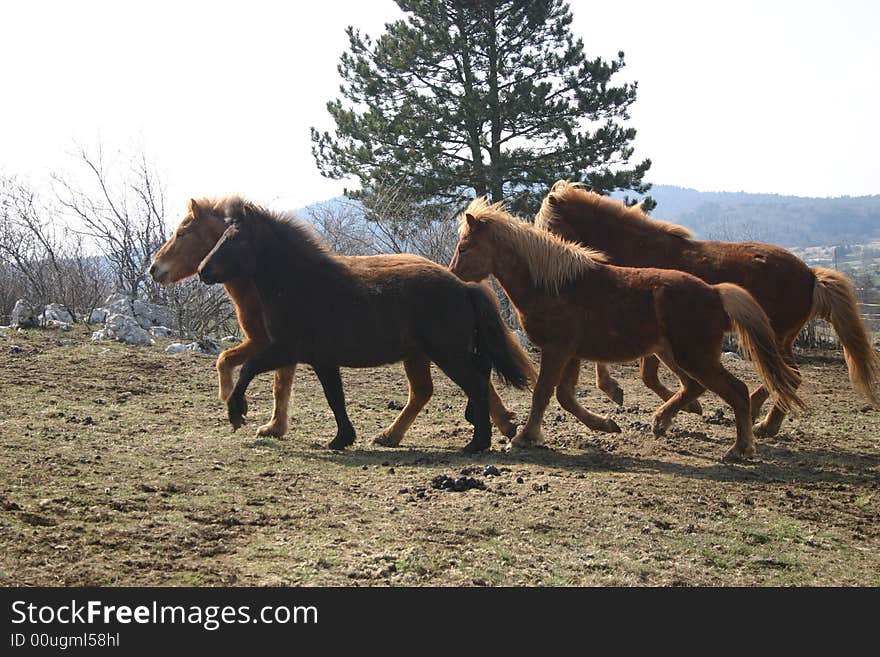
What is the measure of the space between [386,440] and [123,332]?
730cm

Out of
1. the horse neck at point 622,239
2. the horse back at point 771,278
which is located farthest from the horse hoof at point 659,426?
the horse neck at point 622,239

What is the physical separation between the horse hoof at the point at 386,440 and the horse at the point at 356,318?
13.9 inches

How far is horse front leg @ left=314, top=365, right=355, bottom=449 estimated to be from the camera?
7.69 meters

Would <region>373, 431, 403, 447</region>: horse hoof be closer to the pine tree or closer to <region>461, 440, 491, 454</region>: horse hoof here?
<region>461, 440, 491, 454</region>: horse hoof

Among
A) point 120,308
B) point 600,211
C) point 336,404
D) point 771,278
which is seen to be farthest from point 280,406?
point 120,308

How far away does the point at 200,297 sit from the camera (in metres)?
16.7

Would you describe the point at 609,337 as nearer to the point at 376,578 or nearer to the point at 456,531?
the point at 456,531

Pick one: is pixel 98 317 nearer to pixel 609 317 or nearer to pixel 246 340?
pixel 246 340

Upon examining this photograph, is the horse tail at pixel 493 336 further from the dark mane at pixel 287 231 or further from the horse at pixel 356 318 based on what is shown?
the dark mane at pixel 287 231

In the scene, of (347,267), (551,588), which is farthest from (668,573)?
(347,267)

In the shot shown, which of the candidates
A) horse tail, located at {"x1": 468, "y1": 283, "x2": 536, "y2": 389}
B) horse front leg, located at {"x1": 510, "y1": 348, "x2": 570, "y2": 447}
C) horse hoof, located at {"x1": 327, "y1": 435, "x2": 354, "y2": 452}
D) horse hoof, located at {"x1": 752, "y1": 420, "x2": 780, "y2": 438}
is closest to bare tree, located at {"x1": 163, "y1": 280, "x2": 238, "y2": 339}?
horse hoof, located at {"x1": 327, "y1": 435, "x2": 354, "y2": 452}

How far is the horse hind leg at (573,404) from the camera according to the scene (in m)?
8.13

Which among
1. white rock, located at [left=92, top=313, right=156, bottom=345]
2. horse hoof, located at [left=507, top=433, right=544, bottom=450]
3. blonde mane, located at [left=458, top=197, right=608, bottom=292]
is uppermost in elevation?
blonde mane, located at [left=458, top=197, right=608, bottom=292]

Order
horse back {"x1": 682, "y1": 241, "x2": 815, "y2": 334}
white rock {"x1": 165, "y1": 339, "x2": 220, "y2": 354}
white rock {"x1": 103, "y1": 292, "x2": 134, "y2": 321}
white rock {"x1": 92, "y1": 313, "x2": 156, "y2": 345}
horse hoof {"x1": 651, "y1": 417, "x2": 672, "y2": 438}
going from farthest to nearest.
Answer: white rock {"x1": 103, "y1": 292, "x2": 134, "y2": 321} → white rock {"x1": 92, "y1": 313, "x2": 156, "y2": 345} → white rock {"x1": 165, "y1": 339, "x2": 220, "y2": 354} → horse back {"x1": 682, "y1": 241, "x2": 815, "y2": 334} → horse hoof {"x1": 651, "y1": 417, "x2": 672, "y2": 438}
